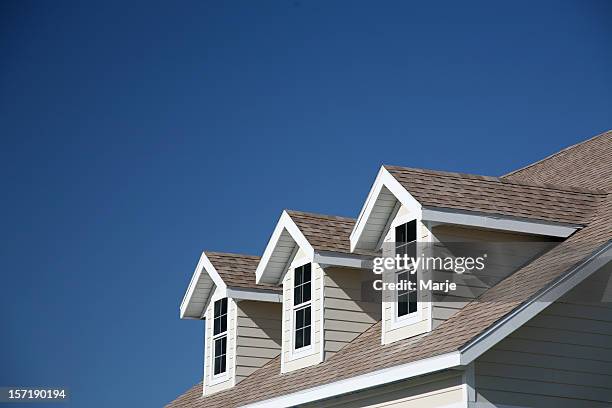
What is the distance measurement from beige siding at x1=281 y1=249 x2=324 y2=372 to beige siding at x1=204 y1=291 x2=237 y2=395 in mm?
1789

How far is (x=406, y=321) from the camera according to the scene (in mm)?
14375

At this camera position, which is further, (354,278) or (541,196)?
(354,278)

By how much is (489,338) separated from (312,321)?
4833mm

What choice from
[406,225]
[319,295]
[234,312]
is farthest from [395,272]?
[234,312]

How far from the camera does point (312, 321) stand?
16.5 m

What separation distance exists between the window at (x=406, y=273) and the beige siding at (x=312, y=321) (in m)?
1.83

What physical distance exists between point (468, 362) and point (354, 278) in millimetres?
4726

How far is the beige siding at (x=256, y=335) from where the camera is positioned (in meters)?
19.0

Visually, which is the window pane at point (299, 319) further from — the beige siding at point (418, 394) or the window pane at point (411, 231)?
the window pane at point (411, 231)

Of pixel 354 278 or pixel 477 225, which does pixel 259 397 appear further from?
pixel 477 225

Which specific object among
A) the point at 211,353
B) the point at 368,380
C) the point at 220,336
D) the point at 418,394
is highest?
the point at 220,336

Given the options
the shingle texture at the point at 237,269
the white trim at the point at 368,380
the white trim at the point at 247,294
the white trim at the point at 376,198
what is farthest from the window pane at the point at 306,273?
the white trim at the point at 368,380

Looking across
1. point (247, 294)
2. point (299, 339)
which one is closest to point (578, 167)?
point (299, 339)

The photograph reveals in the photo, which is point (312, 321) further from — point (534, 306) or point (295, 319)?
point (534, 306)
